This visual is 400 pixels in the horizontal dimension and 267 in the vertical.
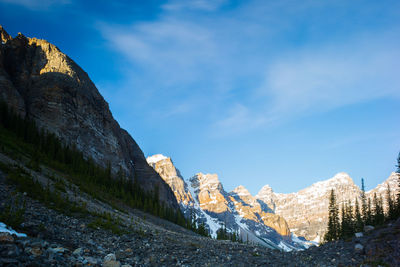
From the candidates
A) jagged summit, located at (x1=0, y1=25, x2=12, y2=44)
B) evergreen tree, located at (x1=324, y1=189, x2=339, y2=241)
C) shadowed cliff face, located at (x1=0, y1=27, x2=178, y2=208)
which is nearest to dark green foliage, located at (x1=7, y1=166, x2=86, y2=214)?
evergreen tree, located at (x1=324, y1=189, x2=339, y2=241)

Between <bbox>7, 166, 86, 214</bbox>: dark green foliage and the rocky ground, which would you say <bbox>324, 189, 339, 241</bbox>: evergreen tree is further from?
<bbox>7, 166, 86, 214</bbox>: dark green foliage

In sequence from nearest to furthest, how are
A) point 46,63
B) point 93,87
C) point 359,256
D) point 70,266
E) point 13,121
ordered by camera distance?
1. point 70,266
2. point 359,256
3. point 13,121
4. point 46,63
5. point 93,87

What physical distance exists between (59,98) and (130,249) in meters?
98.8

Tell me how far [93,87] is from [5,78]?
160 ft

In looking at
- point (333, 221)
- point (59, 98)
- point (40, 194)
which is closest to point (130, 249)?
point (40, 194)

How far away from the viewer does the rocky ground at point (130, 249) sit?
41.9ft

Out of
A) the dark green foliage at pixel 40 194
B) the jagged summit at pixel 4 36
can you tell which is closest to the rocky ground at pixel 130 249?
the dark green foliage at pixel 40 194

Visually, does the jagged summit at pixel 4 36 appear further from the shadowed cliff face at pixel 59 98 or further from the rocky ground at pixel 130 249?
the rocky ground at pixel 130 249

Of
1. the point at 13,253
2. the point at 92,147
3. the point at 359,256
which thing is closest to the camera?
the point at 13,253

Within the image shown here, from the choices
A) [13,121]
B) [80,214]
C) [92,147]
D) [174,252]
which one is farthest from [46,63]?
[174,252]

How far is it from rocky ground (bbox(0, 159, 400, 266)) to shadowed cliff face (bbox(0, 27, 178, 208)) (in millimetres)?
79952

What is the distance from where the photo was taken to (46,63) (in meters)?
120

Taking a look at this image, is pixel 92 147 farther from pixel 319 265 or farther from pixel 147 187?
pixel 319 265

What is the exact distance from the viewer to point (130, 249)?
1925 cm
